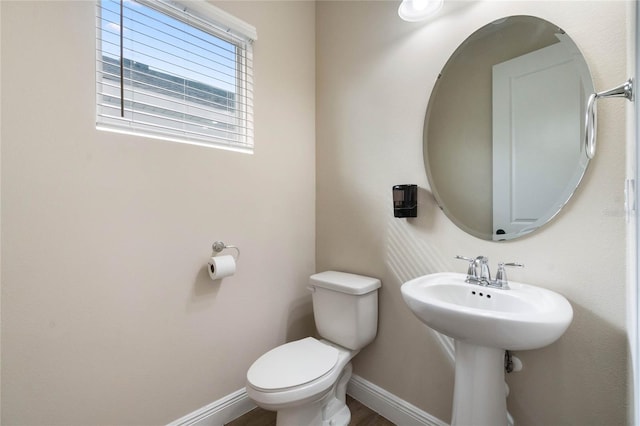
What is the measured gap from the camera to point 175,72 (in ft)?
4.73

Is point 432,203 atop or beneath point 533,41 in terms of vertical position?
beneath

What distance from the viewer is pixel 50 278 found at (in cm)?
108

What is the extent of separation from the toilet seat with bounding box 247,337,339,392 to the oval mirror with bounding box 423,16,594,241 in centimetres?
92

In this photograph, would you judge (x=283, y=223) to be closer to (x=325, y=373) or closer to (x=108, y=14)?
(x=325, y=373)

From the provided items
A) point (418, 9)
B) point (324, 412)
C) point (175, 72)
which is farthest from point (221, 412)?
point (418, 9)

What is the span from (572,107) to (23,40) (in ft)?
6.57

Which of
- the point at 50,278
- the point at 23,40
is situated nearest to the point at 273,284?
the point at 50,278

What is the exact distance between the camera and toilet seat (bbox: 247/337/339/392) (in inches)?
47.9

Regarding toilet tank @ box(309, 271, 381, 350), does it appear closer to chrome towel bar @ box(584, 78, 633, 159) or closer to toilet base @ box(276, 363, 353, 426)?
toilet base @ box(276, 363, 353, 426)

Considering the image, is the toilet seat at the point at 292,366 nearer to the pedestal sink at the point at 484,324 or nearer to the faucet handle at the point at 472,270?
the pedestal sink at the point at 484,324

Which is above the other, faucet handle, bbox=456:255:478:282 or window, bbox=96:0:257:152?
window, bbox=96:0:257:152

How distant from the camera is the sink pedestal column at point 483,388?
1.04 m

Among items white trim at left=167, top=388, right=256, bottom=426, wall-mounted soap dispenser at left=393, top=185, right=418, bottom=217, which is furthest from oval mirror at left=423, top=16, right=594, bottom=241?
white trim at left=167, top=388, right=256, bottom=426

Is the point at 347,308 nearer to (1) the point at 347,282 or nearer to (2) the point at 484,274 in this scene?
(1) the point at 347,282
